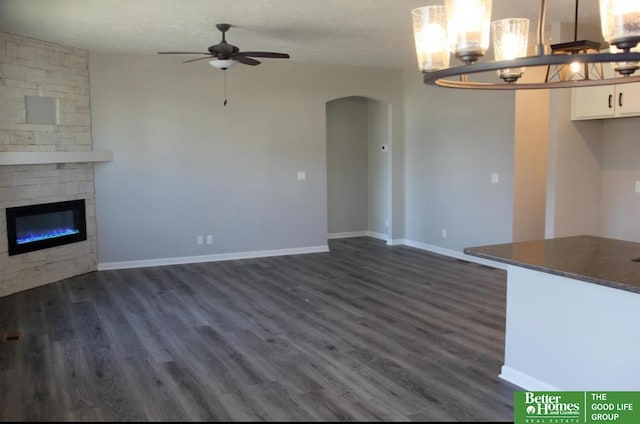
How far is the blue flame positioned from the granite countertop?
16.4 feet

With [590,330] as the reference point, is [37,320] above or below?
below

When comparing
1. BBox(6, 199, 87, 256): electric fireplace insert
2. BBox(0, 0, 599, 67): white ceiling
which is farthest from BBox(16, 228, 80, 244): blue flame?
BBox(0, 0, 599, 67): white ceiling

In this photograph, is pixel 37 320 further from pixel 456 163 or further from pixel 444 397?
pixel 456 163

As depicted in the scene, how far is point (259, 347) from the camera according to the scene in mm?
4141

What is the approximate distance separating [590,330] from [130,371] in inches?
113

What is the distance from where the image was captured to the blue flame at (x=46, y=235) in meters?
6.08

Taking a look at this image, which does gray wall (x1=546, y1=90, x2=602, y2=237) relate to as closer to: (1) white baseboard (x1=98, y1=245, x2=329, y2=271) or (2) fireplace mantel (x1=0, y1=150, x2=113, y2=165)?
(1) white baseboard (x1=98, y1=245, x2=329, y2=271)

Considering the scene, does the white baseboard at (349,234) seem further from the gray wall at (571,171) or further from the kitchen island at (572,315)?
the kitchen island at (572,315)

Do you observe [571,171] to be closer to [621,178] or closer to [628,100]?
[621,178]

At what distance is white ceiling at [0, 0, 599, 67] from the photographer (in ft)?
15.5

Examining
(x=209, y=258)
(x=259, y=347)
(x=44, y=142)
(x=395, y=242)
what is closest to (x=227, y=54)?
(x=44, y=142)

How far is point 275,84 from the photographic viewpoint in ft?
25.4

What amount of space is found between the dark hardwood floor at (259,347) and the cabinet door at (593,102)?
1977 mm

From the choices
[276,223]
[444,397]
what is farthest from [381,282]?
[444,397]
